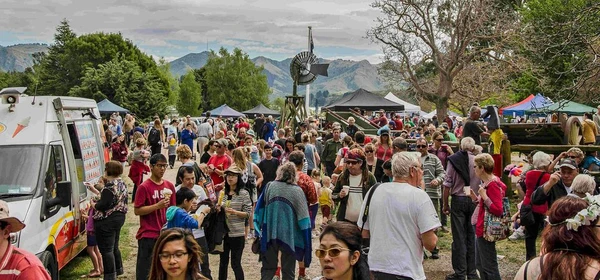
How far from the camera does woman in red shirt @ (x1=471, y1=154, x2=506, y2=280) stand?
6.77m

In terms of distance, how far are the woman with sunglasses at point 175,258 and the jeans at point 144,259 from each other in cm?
271

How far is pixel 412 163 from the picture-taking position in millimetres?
4918

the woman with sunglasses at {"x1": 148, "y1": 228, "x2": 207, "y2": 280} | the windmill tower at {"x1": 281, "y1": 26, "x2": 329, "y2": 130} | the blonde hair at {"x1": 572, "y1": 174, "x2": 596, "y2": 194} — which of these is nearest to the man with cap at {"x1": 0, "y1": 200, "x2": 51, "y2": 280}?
the woman with sunglasses at {"x1": 148, "y1": 228, "x2": 207, "y2": 280}

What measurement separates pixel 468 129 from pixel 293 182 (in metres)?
5.60

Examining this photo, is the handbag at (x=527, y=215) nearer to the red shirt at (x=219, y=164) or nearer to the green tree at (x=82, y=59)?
the red shirt at (x=219, y=164)

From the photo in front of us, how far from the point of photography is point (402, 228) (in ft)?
15.7

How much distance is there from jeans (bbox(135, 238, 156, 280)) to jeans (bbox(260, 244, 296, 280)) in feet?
4.01

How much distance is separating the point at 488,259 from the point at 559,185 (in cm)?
130

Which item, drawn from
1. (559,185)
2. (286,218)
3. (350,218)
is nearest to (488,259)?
(559,185)

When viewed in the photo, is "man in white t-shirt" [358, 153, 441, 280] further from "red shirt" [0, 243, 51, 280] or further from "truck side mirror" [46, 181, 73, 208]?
"truck side mirror" [46, 181, 73, 208]

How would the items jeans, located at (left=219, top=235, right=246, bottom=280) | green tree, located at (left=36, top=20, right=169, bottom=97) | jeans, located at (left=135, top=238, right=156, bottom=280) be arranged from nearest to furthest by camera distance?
jeans, located at (left=135, top=238, right=156, bottom=280)
jeans, located at (left=219, top=235, right=246, bottom=280)
green tree, located at (left=36, top=20, right=169, bottom=97)

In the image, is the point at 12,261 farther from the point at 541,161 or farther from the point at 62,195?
the point at 541,161

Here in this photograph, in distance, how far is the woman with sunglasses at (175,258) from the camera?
12.8 ft

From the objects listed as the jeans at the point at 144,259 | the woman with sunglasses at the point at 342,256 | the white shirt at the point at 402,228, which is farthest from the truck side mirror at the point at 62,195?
the woman with sunglasses at the point at 342,256
